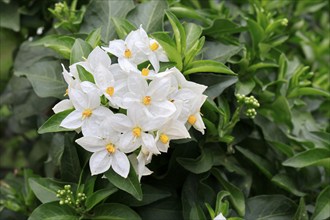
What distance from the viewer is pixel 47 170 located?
63.2 inches

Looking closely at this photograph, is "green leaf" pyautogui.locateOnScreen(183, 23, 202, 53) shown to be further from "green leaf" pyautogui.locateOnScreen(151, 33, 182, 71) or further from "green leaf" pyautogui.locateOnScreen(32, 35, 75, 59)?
"green leaf" pyautogui.locateOnScreen(32, 35, 75, 59)

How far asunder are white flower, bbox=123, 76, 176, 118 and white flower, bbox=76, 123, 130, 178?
3.0 inches

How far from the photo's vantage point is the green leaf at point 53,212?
3.88ft

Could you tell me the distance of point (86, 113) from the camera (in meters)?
1.07

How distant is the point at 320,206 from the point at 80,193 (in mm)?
626

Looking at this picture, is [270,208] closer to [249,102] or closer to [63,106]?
[249,102]

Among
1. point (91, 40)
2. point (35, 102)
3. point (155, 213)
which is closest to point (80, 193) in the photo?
point (155, 213)

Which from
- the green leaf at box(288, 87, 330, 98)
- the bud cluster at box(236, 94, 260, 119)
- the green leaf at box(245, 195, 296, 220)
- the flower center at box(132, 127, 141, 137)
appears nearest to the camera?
the flower center at box(132, 127, 141, 137)

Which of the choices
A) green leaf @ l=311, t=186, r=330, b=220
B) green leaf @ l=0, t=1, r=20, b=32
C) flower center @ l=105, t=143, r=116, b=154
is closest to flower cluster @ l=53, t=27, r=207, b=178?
flower center @ l=105, t=143, r=116, b=154

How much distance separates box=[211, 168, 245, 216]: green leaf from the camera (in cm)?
131

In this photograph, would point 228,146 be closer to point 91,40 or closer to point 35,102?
point 91,40

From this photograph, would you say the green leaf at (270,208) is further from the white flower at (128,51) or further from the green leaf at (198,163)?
the white flower at (128,51)

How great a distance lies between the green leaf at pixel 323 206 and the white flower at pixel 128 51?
608mm

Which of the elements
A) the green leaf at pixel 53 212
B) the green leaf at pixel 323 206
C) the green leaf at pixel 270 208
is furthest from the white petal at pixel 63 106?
the green leaf at pixel 323 206
